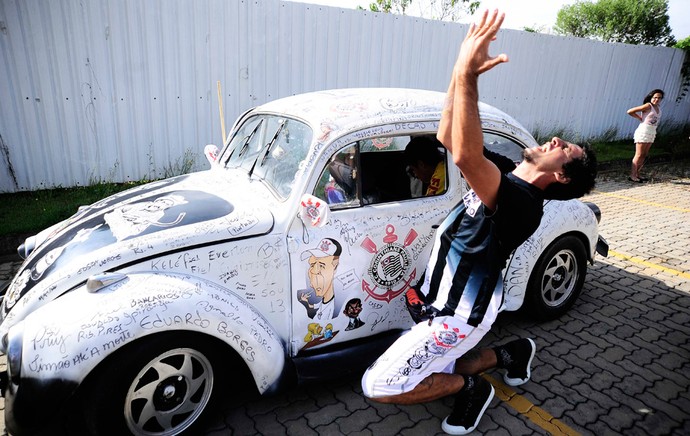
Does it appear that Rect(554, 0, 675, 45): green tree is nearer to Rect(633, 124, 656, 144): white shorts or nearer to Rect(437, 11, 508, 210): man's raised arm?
Rect(633, 124, 656, 144): white shorts

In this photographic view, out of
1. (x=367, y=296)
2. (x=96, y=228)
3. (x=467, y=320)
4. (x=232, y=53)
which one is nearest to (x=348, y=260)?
(x=367, y=296)

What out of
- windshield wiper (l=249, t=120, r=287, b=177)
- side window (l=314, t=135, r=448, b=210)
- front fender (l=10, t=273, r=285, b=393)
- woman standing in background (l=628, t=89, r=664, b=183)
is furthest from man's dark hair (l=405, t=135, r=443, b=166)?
woman standing in background (l=628, t=89, r=664, b=183)

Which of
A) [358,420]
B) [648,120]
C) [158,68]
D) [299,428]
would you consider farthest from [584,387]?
[648,120]

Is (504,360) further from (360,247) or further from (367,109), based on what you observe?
(367,109)

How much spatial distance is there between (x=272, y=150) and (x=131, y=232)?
1085 mm

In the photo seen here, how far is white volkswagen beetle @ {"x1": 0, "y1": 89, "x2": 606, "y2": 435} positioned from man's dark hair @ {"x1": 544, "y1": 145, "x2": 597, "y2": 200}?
0.95 metres

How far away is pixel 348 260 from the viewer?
2.76m

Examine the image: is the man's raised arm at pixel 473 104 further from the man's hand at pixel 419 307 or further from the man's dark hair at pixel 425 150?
the man's dark hair at pixel 425 150

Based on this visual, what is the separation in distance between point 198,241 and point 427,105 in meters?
1.83

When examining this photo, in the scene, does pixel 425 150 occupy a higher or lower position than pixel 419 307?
higher

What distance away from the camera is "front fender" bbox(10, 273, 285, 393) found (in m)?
2.02

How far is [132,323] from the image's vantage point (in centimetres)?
212

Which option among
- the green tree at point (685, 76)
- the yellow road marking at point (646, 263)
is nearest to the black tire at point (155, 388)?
the yellow road marking at point (646, 263)

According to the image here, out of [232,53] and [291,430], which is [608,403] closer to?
[291,430]
